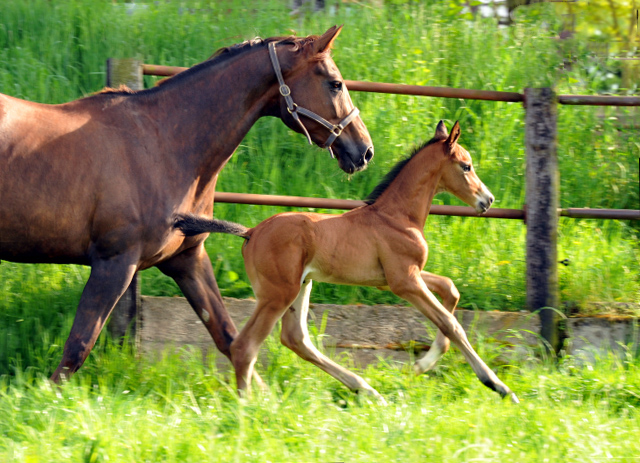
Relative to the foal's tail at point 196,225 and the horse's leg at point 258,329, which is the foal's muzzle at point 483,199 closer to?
the horse's leg at point 258,329

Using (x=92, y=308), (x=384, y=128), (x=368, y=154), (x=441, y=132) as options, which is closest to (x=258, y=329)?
(x=92, y=308)

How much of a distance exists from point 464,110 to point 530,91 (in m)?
1.95

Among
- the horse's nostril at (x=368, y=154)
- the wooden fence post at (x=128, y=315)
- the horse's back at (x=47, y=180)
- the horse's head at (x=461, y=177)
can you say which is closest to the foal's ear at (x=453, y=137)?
the horse's head at (x=461, y=177)

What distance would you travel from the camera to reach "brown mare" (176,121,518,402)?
3959 mm

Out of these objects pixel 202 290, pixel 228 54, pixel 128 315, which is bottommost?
pixel 128 315

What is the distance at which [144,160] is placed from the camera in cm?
385

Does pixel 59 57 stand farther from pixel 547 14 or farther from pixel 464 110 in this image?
pixel 547 14

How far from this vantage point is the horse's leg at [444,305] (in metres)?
4.16

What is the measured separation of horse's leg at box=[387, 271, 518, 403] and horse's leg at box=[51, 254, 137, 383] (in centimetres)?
145

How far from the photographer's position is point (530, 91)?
→ 4.93 meters

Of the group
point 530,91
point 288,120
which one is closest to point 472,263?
point 530,91

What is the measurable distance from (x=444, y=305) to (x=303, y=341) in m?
0.85

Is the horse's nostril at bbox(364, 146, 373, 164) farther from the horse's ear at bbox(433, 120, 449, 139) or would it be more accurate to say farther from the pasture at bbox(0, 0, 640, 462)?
the pasture at bbox(0, 0, 640, 462)

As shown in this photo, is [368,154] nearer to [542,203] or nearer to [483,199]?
[483,199]
